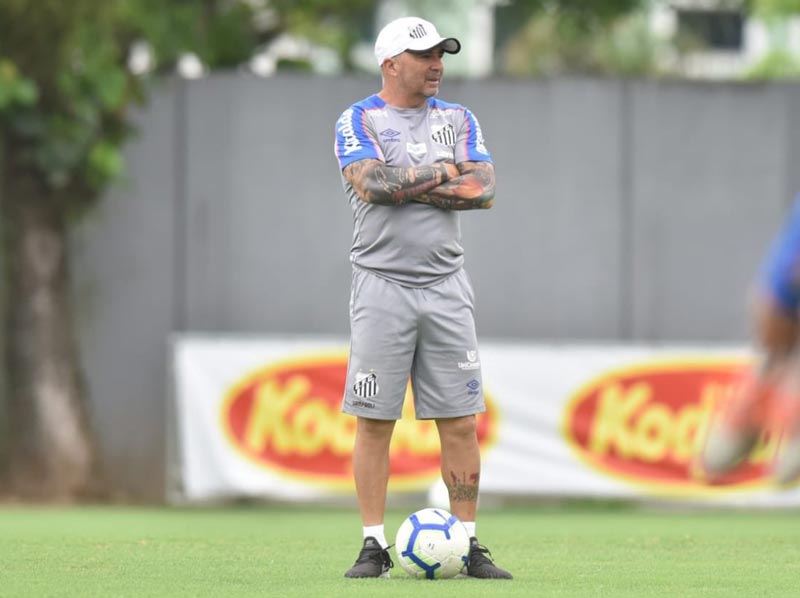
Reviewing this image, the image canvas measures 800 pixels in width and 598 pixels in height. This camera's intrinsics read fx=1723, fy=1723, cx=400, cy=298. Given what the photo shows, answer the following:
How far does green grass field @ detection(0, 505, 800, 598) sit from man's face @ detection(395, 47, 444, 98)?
1873 mm

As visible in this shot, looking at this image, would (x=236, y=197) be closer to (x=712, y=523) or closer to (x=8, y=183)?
(x=8, y=183)

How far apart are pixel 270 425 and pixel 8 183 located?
285 centimetres

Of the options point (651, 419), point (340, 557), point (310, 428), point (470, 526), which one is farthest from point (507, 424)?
point (470, 526)

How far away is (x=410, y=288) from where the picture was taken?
6.62 metres

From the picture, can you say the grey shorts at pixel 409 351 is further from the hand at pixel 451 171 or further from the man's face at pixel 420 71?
the man's face at pixel 420 71

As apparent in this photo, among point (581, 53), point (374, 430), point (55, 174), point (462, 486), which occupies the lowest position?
point (462, 486)

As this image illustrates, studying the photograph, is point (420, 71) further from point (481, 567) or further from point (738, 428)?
point (738, 428)

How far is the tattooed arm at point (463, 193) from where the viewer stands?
656 centimetres

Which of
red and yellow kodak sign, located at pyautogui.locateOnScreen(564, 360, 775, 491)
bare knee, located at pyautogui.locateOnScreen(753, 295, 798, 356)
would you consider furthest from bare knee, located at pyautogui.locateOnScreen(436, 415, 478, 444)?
red and yellow kodak sign, located at pyautogui.locateOnScreen(564, 360, 775, 491)

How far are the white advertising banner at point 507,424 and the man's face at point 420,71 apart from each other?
555cm

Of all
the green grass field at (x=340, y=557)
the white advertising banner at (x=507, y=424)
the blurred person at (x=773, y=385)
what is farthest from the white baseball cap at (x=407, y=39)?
the white advertising banner at (x=507, y=424)

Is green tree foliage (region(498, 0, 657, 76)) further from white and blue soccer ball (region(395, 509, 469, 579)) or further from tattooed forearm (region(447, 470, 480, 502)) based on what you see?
white and blue soccer ball (region(395, 509, 469, 579))

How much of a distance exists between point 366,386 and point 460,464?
1.59 feet

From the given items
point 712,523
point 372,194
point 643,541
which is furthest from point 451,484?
point 712,523
